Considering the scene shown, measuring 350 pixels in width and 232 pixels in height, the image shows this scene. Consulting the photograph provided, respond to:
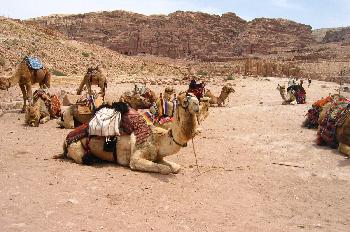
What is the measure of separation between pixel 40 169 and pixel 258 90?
19001 mm

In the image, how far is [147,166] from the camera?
7211mm

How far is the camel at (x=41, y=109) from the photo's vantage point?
12.2m

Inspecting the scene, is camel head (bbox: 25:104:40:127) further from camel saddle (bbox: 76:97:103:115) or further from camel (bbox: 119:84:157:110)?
camel (bbox: 119:84:157:110)

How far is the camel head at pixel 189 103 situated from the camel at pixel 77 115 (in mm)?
4953

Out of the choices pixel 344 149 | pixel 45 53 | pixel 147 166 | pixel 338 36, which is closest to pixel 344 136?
pixel 344 149

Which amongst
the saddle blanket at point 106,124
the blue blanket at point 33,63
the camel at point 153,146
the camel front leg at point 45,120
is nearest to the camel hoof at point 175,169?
the camel at point 153,146

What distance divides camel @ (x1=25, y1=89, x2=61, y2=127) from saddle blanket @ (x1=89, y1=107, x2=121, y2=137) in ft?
16.6

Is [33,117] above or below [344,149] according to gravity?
above

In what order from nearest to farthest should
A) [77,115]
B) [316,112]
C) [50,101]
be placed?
1. [77,115]
2. [316,112]
3. [50,101]

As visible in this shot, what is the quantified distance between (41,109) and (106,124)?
615 cm

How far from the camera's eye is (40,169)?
279 inches

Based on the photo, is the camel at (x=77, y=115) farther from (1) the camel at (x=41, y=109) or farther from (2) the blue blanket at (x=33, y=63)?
(2) the blue blanket at (x=33, y=63)

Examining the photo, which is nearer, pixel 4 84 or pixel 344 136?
→ pixel 344 136

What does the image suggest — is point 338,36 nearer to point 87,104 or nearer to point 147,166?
point 87,104
